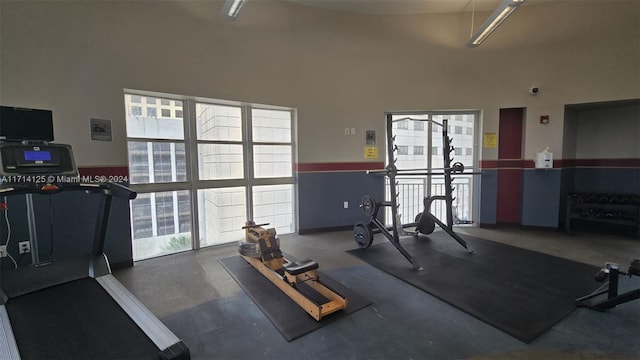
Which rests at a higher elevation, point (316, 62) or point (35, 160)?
point (316, 62)

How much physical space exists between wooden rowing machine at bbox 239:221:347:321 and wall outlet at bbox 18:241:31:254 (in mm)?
2147

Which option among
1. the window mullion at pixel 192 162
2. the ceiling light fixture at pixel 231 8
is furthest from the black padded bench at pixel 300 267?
the ceiling light fixture at pixel 231 8

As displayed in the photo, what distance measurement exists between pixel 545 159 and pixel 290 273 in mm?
4894

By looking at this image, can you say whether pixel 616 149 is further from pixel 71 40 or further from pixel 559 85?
pixel 71 40

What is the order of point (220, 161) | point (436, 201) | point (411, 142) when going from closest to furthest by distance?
point (220, 161) → point (411, 142) → point (436, 201)

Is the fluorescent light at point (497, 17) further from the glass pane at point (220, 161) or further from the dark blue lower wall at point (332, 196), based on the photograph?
the glass pane at point (220, 161)

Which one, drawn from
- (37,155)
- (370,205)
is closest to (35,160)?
(37,155)

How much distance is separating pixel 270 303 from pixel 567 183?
579 cm

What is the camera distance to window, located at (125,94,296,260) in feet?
12.1

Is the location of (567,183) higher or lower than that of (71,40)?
lower

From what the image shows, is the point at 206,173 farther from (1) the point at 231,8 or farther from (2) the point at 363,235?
(2) the point at 363,235

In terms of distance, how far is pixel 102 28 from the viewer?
3.20m

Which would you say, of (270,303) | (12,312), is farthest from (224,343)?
(12,312)

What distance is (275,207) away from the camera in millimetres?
4879
